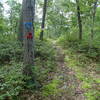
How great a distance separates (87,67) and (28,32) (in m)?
4.21

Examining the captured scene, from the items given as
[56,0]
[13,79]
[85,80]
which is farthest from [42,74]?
[56,0]

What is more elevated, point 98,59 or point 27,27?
point 27,27

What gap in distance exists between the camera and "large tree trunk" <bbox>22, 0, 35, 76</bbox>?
4051 mm

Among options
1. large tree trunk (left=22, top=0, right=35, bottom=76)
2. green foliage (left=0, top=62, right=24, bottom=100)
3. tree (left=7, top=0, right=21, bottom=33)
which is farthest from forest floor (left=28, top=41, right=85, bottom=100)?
tree (left=7, top=0, right=21, bottom=33)

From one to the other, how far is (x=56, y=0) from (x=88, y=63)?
59.8ft

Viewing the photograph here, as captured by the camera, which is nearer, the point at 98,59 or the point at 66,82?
the point at 66,82

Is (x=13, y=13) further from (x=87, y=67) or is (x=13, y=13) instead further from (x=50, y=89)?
(x=50, y=89)

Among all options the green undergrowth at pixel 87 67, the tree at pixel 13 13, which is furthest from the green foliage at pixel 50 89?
the tree at pixel 13 13

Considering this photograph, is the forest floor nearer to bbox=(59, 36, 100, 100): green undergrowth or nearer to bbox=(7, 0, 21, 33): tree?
bbox=(59, 36, 100, 100): green undergrowth

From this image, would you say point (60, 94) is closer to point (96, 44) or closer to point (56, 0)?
point (96, 44)

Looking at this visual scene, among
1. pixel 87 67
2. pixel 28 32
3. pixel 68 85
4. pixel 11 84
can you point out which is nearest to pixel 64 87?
pixel 68 85

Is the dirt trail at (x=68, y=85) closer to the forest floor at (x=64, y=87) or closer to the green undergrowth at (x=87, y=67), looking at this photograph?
the forest floor at (x=64, y=87)

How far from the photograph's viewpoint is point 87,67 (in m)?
6.97

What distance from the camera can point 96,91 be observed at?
442 centimetres
